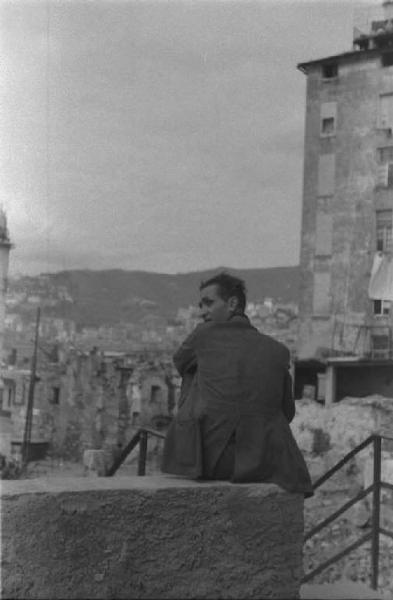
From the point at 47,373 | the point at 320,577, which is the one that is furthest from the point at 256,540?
the point at 47,373

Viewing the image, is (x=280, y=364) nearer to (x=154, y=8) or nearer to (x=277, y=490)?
(x=277, y=490)

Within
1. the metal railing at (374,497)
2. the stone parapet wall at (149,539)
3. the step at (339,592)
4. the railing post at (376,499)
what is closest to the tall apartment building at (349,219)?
the railing post at (376,499)

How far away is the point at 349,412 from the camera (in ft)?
61.4

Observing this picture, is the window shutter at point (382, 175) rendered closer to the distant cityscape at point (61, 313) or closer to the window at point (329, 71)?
the window at point (329, 71)

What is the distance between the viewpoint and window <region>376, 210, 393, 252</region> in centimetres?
2203

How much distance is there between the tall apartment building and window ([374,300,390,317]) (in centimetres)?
2

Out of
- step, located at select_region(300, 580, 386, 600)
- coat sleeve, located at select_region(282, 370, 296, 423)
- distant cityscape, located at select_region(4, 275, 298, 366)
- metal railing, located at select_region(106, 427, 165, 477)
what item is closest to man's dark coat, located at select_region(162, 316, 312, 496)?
coat sleeve, located at select_region(282, 370, 296, 423)

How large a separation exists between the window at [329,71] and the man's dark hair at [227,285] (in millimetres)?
21204

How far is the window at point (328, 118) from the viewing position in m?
23.1

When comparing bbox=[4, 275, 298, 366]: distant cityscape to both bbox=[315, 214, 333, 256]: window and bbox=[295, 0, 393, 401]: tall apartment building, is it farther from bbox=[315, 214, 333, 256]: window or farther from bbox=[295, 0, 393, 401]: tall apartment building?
bbox=[315, 214, 333, 256]: window

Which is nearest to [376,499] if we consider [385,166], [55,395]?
[385,166]

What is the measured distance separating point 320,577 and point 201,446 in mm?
9069

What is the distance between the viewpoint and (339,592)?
2.78 meters

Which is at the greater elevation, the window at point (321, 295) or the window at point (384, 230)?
the window at point (384, 230)
